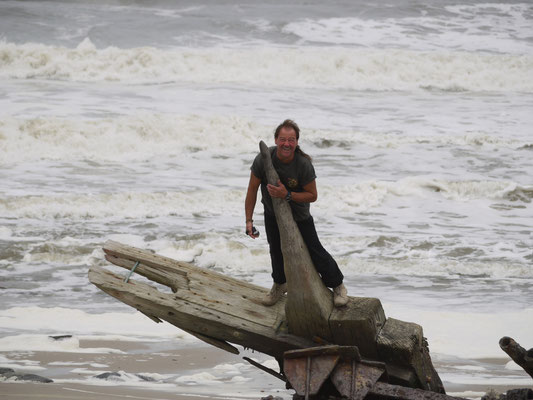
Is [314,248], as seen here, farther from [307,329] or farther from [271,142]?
[271,142]

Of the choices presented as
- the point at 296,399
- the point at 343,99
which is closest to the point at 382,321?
the point at 296,399

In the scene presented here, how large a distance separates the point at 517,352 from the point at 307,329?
44.9 inches

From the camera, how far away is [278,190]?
443 centimetres

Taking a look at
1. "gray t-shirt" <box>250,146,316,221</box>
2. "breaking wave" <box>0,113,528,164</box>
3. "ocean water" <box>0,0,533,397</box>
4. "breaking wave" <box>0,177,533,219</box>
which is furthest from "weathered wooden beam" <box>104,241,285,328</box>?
"breaking wave" <box>0,113,528,164</box>

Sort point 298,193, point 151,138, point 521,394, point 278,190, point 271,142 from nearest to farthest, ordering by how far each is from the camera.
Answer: point 521,394 → point 278,190 → point 298,193 → point 151,138 → point 271,142

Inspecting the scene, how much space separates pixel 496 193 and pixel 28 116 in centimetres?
1117

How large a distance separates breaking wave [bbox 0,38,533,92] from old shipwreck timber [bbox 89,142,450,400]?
833 inches

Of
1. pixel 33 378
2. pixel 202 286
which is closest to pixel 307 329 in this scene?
pixel 202 286

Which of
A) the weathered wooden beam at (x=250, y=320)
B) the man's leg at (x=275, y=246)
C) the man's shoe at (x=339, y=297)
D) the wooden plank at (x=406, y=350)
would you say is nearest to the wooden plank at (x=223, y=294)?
the weathered wooden beam at (x=250, y=320)

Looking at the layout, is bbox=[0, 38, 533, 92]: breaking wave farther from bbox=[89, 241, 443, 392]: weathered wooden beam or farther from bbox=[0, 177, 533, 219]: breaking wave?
bbox=[89, 241, 443, 392]: weathered wooden beam

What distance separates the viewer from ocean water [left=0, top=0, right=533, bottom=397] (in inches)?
360

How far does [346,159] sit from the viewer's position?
18.0m

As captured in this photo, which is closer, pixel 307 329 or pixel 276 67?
pixel 307 329

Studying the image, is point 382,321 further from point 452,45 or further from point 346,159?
point 452,45
